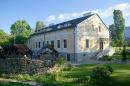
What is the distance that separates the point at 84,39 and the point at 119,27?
105 feet

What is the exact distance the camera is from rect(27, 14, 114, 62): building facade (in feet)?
144

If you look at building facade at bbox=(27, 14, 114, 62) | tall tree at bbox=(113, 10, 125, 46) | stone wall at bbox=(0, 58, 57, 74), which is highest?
tall tree at bbox=(113, 10, 125, 46)

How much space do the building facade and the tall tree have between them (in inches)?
1050

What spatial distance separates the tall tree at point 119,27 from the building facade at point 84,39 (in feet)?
87.5

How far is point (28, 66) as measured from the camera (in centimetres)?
2548

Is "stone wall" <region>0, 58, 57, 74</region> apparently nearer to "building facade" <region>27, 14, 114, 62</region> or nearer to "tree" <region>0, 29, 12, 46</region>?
"building facade" <region>27, 14, 114, 62</region>

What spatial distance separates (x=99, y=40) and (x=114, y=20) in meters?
30.7

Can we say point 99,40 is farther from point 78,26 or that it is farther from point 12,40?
point 12,40

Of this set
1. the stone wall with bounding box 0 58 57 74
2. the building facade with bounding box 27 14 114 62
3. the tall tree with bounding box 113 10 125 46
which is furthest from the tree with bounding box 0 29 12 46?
the stone wall with bounding box 0 58 57 74

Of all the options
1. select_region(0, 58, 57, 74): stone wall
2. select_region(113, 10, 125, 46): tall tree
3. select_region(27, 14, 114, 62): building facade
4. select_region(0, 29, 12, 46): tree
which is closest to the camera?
select_region(0, 58, 57, 74): stone wall

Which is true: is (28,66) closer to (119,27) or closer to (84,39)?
(84,39)

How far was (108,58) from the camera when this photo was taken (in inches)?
1665

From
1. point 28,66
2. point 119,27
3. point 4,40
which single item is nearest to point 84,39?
point 28,66

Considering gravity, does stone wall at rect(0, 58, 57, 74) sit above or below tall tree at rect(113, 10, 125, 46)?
below
